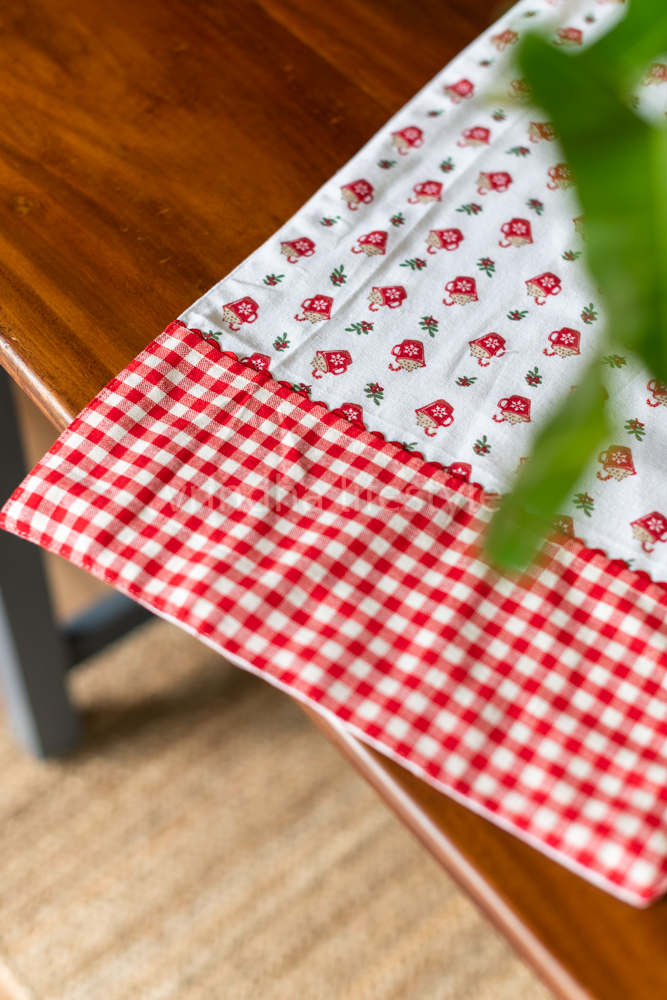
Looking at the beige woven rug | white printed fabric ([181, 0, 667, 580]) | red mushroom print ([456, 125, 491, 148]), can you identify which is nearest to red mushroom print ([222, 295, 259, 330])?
white printed fabric ([181, 0, 667, 580])

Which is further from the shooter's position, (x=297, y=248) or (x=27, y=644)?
(x=27, y=644)

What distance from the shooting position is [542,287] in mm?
580

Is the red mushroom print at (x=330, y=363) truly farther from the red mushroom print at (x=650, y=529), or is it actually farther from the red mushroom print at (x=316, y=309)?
the red mushroom print at (x=650, y=529)

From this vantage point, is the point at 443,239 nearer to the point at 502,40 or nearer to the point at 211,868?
the point at 502,40

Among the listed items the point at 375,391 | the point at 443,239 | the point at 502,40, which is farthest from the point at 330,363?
the point at 502,40

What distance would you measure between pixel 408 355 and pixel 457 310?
0.18ft

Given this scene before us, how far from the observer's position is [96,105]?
0.66 m

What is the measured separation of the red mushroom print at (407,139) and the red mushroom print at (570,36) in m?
0.17

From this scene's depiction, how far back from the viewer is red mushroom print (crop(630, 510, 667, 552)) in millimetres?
481

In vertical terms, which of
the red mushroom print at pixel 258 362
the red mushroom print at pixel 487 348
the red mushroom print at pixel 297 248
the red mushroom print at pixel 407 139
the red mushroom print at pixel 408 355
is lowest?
the red mushroom print at pixel 258 362

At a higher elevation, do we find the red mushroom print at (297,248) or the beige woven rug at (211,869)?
the red mushroom print at (297,248)

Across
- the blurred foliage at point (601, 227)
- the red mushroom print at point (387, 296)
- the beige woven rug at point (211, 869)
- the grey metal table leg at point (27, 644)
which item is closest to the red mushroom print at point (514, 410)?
the red mushroom print at point (387, 296)

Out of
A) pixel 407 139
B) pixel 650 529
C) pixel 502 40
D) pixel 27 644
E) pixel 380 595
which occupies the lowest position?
pixel 27 644

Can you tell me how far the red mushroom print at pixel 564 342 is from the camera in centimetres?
55
